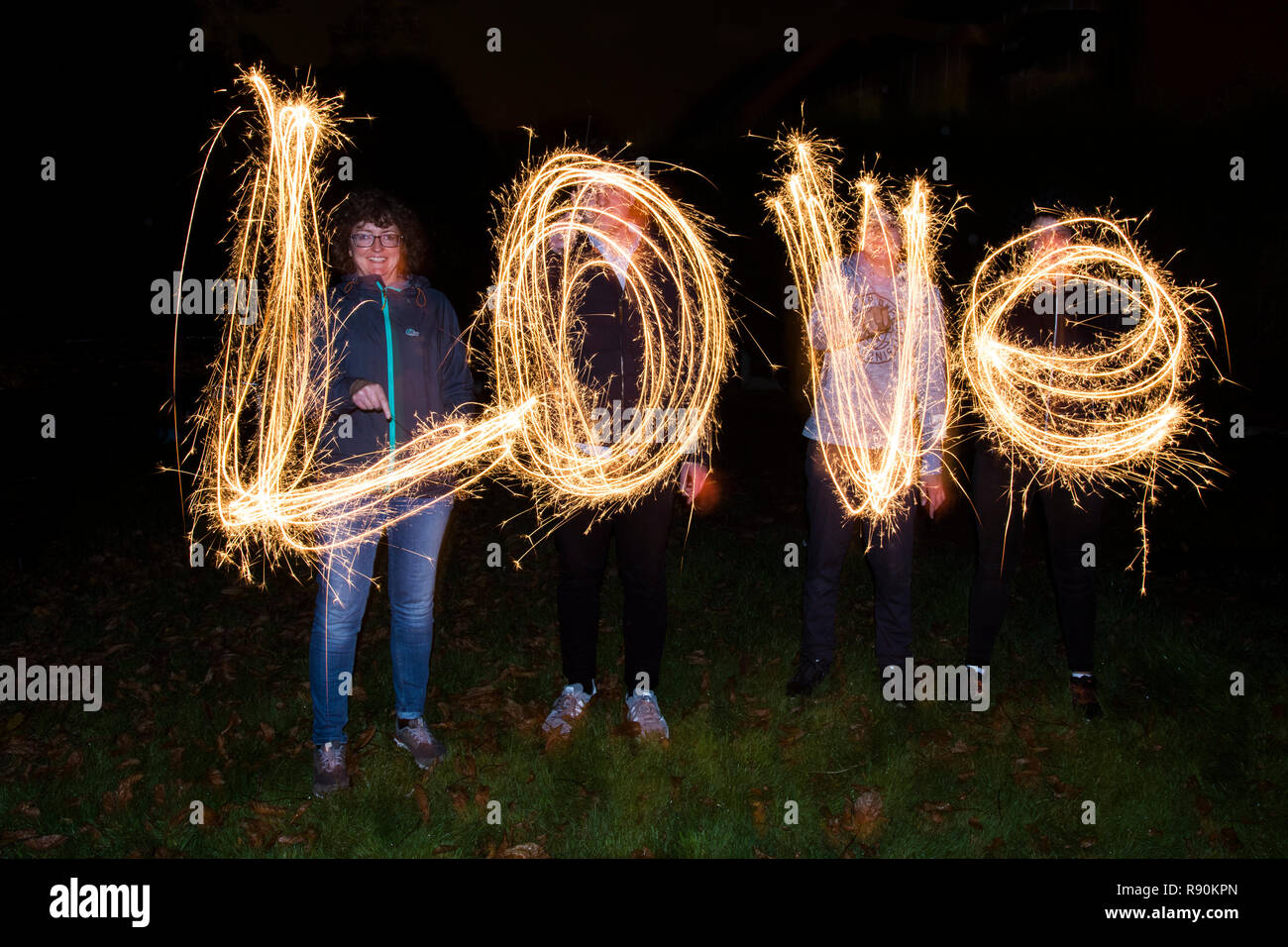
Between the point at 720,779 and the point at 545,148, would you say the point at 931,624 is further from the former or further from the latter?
the point at 545,148

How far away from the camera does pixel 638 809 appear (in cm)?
398

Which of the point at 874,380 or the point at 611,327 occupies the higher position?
the point at 611,327

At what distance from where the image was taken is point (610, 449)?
164 inches

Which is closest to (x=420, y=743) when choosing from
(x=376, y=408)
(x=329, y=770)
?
(x=329, y=770)

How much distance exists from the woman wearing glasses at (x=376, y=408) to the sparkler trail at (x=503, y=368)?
0.06 m

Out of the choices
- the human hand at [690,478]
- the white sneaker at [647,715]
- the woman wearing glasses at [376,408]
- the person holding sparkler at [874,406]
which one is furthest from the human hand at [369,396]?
the person holding sparkler at [874,406]

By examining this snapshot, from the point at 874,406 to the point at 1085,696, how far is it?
6.40ft

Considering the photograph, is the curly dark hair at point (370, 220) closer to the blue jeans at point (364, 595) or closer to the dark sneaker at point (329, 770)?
the blue jeans at point (364, 595)

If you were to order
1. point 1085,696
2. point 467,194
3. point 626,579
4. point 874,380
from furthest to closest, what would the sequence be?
1. point 467,194
2. point 1085,696
3. point 874,380
4. point 626,579

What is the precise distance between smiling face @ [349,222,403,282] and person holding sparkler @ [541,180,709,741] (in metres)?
0.71

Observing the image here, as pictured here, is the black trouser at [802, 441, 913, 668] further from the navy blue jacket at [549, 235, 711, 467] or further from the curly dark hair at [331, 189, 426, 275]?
the curly dark hair at [331, 189, 426, 275]

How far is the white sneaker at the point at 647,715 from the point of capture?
175 inches

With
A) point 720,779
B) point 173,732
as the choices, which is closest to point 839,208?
point 720,779

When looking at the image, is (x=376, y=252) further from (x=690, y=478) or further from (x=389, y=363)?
(x=690, y=478)
